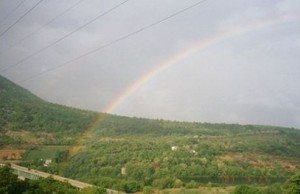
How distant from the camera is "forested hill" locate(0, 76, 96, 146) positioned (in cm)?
12300

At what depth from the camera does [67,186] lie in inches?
1886

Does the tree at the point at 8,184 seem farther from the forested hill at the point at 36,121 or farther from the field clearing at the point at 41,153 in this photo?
the forested hill at the point at 36,121

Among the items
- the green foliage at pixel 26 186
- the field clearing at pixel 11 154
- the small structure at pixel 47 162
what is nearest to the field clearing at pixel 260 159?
the small structure at pixel 47 162

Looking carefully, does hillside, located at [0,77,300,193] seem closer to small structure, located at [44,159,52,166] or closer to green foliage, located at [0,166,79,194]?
small structure, located at [44,159,52,166]

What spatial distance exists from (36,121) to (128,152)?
4507 cm

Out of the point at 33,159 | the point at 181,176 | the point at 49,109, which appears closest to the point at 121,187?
the point at 181,176

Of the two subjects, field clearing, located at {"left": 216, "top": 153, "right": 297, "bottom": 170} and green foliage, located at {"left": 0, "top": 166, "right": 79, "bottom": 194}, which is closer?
green foliage, located at {"left": 0, "top": 166, "right": 79, "bottom": 194}

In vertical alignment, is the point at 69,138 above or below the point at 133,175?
above

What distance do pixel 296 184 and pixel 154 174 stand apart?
121 ft

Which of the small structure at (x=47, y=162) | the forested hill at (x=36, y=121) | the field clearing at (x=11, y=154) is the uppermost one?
the forested hill at (x=36, y=121)

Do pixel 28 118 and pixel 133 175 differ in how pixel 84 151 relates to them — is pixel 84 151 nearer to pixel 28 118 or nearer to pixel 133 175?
pixel 133 175

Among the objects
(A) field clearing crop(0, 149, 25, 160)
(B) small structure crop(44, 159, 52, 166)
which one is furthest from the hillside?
A: (B) small structure crop(44, 159, 52, 166)

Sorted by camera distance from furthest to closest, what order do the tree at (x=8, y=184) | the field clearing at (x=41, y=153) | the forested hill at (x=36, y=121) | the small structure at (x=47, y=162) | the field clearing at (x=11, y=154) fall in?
1. the forested hill at (x=36, y=121)
2. the field clearing at (x=11, y=154)
3. the field clearing at (x=41, y=153)
4. the small structure at (x=47, y=162)
5. the tree at (x=8, y=184)

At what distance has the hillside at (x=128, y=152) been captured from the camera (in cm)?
8619
